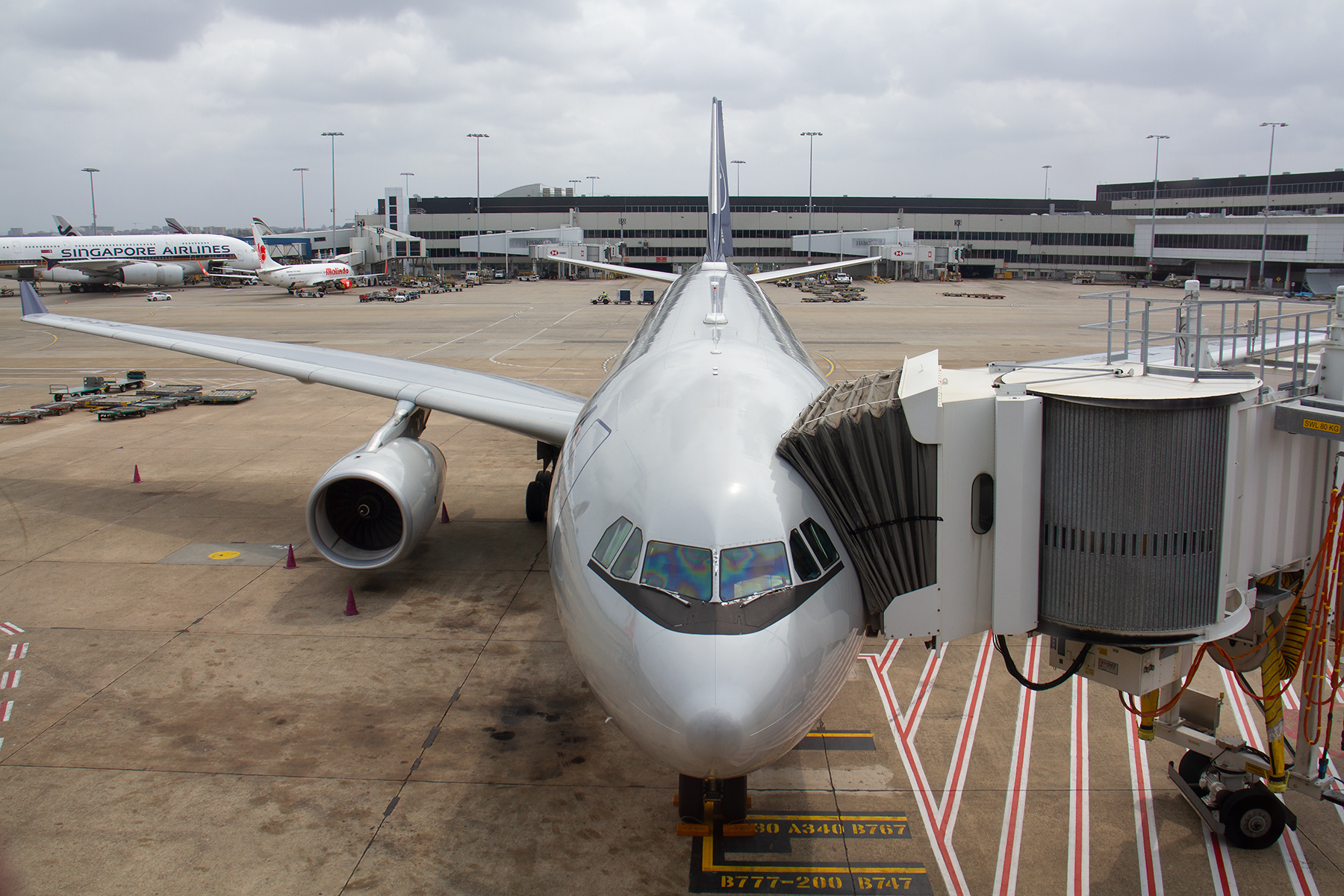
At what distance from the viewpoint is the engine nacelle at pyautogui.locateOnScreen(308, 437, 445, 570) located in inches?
580

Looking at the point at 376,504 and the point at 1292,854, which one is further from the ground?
the point at 376,504

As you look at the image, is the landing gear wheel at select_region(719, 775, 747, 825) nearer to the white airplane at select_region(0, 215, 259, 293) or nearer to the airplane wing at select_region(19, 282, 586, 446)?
the airplane wing at select_region(19, 282, 586, 446)

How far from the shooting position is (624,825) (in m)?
8.84

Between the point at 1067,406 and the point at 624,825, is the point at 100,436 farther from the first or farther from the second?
the point at 1067,406

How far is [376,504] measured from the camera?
15602mm

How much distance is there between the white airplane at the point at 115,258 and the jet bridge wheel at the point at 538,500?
8247cm

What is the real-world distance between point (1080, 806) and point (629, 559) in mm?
5616

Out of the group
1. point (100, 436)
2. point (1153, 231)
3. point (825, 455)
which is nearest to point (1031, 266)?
point (1153, 231)

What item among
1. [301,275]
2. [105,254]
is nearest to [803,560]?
[301,275]

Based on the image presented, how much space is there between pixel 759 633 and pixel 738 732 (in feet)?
2.29

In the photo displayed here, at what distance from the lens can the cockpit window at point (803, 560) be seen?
6.98 metres

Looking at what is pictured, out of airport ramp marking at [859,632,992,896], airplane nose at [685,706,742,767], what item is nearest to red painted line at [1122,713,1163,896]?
airport ramp marking at [859,632,992,896]

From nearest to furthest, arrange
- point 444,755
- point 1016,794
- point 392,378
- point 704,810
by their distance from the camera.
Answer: point 704,810 < point 1016,794 < point 444,755 < point 392,378

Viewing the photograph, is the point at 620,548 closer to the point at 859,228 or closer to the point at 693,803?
the point at 693,803
